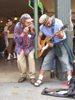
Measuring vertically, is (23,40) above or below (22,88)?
above

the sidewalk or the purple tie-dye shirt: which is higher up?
the purple tie-dye shirt

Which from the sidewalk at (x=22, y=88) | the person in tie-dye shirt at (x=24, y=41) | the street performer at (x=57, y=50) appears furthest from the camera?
the person in tie-dye shirt at (x=24, y=41)

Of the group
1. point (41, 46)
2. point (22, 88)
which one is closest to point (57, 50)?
point (41, 46)

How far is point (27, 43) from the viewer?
13.0 ft

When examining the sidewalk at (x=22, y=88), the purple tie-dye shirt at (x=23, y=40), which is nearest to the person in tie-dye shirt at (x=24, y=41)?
the purple tie-dye shirt at (x=23, y=40)

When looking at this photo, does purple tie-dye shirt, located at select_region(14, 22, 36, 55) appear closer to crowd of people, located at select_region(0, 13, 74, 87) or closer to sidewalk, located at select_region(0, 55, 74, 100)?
crowd of people, located at select_region(0, 13, 74, 87)

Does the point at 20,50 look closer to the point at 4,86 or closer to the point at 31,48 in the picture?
the point at 31,48

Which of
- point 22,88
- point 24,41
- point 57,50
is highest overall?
point 24,41

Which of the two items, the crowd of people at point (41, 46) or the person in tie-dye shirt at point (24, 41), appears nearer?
the crowd of people at point (41, 46)

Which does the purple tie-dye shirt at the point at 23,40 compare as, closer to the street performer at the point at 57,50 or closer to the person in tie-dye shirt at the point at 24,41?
the person in tie-dye shirt at the point at 24,41

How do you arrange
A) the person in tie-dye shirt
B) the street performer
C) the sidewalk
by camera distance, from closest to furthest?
the sidewalk, the street performer, the person in tie-dye shirt

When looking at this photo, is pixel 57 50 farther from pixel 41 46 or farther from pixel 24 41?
pixel 24 41

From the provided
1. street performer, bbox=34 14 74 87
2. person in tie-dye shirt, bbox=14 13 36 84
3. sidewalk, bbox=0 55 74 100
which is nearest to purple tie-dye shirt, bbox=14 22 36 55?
person in tie-dye shirt, bbox=14 13 36 84

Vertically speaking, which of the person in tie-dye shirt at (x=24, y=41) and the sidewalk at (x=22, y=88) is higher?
the person in tie-dye shirt at (x=24, y=41)
